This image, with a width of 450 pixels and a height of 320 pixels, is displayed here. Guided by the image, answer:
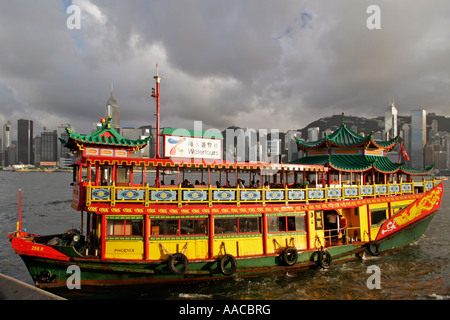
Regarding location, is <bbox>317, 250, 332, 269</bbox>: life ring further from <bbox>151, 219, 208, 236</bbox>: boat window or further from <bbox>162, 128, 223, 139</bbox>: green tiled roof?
<bbox>162, 128, 223, 139</bbox>: green tiled roof

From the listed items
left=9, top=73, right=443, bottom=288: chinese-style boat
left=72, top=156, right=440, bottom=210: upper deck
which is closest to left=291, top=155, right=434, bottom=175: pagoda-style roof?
Result: left=9, top=73, right=443, bottom=288: chinese-style boat

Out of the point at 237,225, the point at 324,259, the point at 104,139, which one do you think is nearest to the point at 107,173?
the point at 104,139

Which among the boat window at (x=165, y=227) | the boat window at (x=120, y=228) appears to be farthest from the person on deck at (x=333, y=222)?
the boat window at (x=120, y=228)

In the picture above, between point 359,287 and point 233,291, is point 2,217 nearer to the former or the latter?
point 233,291

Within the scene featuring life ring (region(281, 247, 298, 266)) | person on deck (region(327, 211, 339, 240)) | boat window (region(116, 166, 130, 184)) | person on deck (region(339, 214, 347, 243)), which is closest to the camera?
life ring (region(281, 247, 298, 266))

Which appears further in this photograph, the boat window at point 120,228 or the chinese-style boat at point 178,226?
the boat window at point 120,228

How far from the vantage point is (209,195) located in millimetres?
11789

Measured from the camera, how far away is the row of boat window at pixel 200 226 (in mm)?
11297

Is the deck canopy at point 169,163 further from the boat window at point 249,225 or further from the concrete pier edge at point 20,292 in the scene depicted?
the concrete pier edge at point 20,292

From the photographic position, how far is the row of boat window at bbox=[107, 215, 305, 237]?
37.1 feet

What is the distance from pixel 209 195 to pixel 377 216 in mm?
10407

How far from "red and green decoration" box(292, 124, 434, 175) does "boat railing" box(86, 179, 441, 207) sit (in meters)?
3.12

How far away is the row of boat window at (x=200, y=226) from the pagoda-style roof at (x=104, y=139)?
3.14 m

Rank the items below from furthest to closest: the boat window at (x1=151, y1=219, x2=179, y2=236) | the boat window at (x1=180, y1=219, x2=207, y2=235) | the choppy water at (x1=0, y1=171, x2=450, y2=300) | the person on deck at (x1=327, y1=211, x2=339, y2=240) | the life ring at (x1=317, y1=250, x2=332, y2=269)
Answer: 1. the person on deck at (x1=327, y1=211, x2=339, y2=240)
2. the life ring at (x1=317, y1=250, x2=332, y2=269)
3. the boat window at (x1=180, y1=219, x2=207, y2=235)
4. the choppy water at (x1=0, y1=171, x2=450, y2=300)
5. the boat window at (x1=151, y1=219, x2=179, y2=236)
